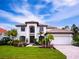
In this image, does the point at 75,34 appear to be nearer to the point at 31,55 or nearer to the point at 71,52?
the point at 71,52

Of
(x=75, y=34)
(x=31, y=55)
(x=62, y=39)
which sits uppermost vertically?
(x=75, y=34)

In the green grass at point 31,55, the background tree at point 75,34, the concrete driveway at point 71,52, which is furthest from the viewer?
the background tree at point 75,34

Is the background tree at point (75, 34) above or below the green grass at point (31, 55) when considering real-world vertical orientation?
above

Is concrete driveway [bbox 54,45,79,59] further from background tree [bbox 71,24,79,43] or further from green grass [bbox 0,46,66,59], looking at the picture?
background tree [bbox 71,24,79,43]

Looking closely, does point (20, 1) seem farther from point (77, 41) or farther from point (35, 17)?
point (35, 17)

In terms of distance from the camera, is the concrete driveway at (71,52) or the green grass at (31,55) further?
the concrete driveway at (71,52)

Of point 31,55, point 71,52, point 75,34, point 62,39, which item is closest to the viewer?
point 31,55

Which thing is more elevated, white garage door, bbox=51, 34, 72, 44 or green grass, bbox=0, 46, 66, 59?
white garage door, bbox=51, 34, 72, 44

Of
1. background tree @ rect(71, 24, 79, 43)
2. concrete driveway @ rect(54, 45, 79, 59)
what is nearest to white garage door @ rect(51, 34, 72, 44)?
background tree @ rect(71, 24, 79, 43)

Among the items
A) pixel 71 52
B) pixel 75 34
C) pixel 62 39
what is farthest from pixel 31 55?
pixel 75 34

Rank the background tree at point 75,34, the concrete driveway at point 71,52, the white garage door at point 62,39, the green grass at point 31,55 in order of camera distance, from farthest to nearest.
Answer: the white garage door at point 62,39 < the background tree at point 75,34 < the concrete driveway at point 71,52 < the green grass at point 31,55

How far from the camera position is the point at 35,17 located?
5266cm

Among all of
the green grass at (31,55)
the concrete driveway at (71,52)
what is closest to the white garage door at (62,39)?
the concrete driveway at (71,52)

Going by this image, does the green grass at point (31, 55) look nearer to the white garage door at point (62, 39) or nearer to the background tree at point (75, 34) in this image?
the background tree at point (75, 34)
